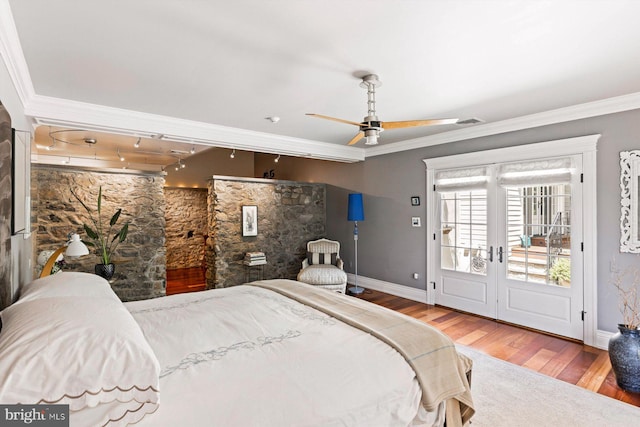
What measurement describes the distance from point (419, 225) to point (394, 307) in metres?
1.37

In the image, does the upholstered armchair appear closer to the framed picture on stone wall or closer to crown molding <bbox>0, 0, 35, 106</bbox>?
the framed picture on stone wall

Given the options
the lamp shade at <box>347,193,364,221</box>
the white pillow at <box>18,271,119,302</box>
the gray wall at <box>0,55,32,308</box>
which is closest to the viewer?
the white pillow at <box>18,271,119,302</box>

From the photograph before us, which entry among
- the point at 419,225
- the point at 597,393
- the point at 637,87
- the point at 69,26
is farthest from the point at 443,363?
the point at 419,225

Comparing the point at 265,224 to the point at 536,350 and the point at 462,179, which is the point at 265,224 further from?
the point at 536,350

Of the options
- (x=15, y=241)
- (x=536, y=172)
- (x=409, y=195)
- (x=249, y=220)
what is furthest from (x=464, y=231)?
(x=15, y=241)

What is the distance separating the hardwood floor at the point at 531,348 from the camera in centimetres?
282

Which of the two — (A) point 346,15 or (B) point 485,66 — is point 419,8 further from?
(B) point 485,66

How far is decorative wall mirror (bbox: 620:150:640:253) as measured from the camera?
10.6ft

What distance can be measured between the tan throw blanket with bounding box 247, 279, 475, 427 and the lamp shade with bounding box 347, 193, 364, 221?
12.2 ft

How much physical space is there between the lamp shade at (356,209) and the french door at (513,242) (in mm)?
1343

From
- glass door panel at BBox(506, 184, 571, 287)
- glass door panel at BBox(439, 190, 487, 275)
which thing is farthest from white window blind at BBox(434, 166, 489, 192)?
glass door panel at BBox(506, 184, 571, 287)

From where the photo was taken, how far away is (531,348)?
3.46 metres

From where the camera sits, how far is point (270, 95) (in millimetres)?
3252

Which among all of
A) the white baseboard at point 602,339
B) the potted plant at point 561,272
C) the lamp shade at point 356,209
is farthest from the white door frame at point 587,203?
the lamp shade at point 356,209
